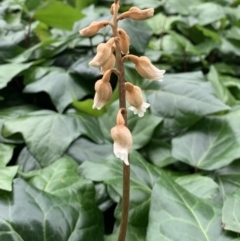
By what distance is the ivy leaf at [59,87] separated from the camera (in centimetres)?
110

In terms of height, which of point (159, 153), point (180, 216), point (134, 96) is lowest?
point (159, 153)

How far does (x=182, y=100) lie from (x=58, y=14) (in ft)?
1.69

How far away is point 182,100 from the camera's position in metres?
1.04

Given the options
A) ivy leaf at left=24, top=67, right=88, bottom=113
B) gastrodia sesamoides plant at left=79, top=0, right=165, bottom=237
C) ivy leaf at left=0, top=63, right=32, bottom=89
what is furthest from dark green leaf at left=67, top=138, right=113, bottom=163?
gastrodia sesamoides plant at left=79, top=0, right=165, bottom=237

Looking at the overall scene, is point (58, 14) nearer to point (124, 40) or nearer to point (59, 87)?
point (59, 87)

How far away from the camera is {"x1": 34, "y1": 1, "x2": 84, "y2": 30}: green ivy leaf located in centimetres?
129

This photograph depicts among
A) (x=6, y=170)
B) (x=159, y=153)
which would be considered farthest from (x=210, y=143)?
(x=6, y=170)

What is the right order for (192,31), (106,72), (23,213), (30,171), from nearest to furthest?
(106,72) → (23,213) → (30,171) → (192,31)

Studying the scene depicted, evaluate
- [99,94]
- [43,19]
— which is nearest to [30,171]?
[99,94]

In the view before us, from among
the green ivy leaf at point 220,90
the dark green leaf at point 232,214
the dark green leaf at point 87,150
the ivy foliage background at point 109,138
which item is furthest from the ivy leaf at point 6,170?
the green ivy leaf at point 220,90

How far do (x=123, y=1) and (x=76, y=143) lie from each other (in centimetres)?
84

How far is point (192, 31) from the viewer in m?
1.56

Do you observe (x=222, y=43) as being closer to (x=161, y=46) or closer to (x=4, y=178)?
(x=161, y=46)

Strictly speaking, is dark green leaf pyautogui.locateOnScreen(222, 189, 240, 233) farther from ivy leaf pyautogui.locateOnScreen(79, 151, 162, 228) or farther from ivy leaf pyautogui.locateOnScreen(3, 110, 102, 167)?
ivy leaf pyautogui.locateOnScreen(3, 110, 102, 167)
